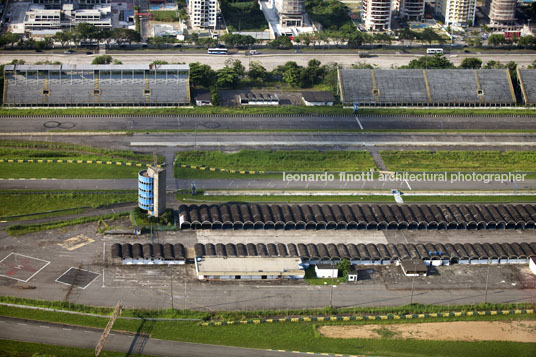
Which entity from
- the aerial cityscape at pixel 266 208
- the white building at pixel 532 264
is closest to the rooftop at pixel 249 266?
the aerial cityscape at pixel 266 208

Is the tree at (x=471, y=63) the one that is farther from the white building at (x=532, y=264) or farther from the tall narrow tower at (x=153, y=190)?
the tall narrow tower at (x=153, y=190)

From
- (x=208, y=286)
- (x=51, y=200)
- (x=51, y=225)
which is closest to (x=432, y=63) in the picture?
(x=51, y=200)

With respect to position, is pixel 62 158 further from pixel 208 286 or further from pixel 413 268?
pixel 413 268

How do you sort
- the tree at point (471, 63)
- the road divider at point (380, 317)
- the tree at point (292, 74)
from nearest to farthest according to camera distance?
the road divider at point (380, 317) → the tree at point (292, 74) → the tree at point (471, 63)

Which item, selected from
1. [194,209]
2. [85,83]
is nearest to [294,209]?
[194,209]

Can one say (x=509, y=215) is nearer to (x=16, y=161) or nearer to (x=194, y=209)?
(x=194, y=209)

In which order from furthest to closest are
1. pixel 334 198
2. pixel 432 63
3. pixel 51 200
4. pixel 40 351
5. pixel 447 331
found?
pixel 432 63 < pixel 334 198 < pixel 51 200 < pixel 447 331 < pixel 40 351
